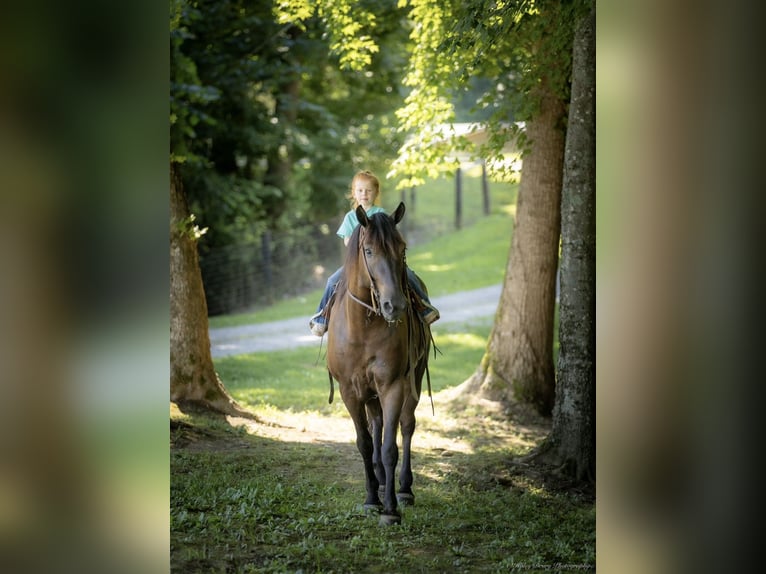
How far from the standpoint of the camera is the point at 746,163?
3.32 metres

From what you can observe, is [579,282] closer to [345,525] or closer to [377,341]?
[377,341]

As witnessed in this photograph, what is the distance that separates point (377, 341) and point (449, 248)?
1250cm

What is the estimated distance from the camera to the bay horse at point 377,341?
4.38 m

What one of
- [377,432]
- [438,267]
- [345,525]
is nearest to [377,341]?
[377,432]

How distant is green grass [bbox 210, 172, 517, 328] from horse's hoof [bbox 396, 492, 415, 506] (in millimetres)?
7549

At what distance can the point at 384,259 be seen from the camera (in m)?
4.34

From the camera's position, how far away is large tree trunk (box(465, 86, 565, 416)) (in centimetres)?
786

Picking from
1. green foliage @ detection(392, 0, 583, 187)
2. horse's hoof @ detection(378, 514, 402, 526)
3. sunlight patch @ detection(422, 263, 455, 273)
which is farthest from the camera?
sunlight patch @ detection(422, 263, 455, 273)

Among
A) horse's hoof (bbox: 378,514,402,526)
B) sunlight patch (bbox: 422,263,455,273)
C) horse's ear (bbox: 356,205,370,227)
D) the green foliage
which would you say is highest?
the green foliage

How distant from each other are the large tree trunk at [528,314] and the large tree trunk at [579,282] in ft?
6.22

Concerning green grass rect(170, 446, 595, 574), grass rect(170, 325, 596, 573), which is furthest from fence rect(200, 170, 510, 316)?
green grass rect(170, 446, 595, 574)

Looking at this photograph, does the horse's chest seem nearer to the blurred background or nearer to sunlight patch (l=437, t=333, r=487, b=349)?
the blurred background

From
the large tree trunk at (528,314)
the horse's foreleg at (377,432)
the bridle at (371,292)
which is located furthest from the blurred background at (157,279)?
the large tree trunk at (528,314)

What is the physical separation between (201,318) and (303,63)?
226 inches
